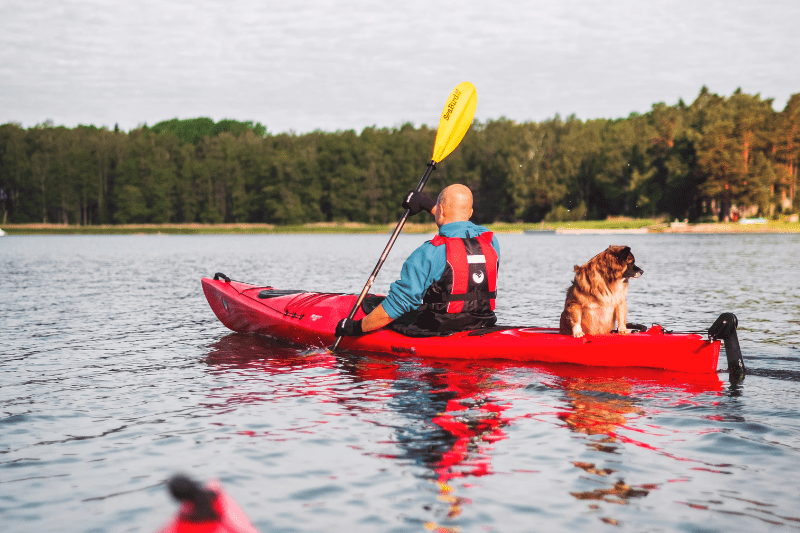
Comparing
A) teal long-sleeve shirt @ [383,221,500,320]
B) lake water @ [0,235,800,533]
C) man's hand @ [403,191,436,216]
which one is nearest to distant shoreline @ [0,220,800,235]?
man's hand @ [403,191,436,216]

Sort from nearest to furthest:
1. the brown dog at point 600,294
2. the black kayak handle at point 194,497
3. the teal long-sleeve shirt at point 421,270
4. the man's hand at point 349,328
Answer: the black kayak handle at point 194,497, the brown dog at point 600,294, the teal long-sleeve shirt at point 421,270, the man's hand at point 349,328

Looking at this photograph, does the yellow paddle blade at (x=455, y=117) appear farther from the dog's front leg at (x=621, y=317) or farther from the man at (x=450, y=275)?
the dog's front leg at (x=621, y=317)

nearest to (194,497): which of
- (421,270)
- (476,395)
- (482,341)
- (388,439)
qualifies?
(388,439)

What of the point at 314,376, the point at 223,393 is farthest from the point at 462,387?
the point at 223,393

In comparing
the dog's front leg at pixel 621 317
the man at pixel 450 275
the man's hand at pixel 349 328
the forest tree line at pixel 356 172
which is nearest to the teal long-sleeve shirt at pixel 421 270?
the man at pixel 450 275

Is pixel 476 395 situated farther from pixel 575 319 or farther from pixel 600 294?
pixel 600 294

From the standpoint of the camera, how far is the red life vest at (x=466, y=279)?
6082 mm

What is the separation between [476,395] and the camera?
559cm

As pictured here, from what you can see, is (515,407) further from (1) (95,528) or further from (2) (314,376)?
(1) (95,528)

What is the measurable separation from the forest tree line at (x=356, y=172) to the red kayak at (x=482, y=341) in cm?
6065

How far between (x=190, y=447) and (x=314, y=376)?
2.11 meters

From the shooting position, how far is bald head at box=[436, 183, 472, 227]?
6.11 m

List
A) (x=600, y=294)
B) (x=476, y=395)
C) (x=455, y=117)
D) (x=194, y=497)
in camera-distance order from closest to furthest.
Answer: (x=194, y=497), (x=476, y=395), (x=600, y=294), (x=455, y=117)

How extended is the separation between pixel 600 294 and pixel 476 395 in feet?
4.47
